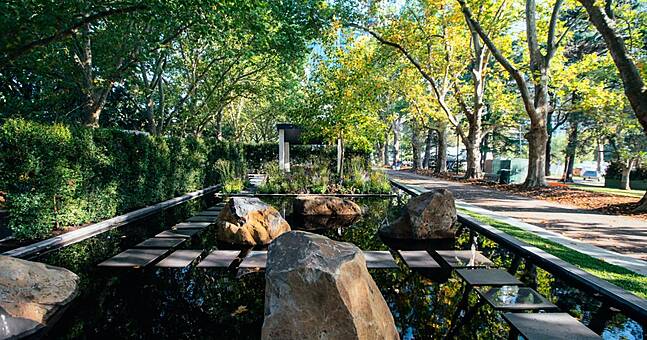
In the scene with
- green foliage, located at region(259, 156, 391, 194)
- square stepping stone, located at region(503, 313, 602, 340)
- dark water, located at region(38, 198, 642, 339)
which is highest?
green foliage, located at region(259, 156, 391, 194)

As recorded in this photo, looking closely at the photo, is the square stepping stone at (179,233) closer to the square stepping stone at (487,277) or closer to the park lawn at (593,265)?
the square stepping stone at (487,277)

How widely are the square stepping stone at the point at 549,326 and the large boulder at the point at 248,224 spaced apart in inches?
151

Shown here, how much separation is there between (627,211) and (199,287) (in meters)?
10.1

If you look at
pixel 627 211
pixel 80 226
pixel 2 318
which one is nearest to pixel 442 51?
pixel 627 211

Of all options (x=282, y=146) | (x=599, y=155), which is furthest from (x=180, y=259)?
(x=599, y=155)

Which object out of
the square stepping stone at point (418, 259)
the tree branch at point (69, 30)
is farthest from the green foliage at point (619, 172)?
the tree branch at point (69, 30)

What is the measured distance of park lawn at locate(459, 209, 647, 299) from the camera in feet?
12.6

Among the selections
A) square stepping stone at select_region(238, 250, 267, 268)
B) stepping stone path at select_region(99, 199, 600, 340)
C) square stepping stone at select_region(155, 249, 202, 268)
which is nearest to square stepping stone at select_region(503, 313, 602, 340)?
stepping stone path at select_region(99, 199, 600, 340)

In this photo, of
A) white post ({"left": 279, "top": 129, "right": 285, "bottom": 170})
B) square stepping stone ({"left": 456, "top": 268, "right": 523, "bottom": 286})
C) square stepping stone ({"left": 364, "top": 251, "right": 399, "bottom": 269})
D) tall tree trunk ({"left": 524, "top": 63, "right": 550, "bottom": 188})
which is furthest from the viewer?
→ white post ({"left": 279, "top": 129, "right": 285, "bottom": 170})

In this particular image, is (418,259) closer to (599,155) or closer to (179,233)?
(179,233)

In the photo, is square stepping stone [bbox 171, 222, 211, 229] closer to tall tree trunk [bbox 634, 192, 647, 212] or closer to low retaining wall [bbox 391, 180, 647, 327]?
low retaining wall [bbox 391, 180, 647, 327]

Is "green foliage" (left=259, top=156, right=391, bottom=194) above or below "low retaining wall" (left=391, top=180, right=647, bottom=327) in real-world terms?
above

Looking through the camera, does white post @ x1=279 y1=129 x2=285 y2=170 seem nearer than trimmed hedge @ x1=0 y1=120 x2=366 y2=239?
No

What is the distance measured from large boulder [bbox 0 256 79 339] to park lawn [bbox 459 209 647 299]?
5923 millimetres
